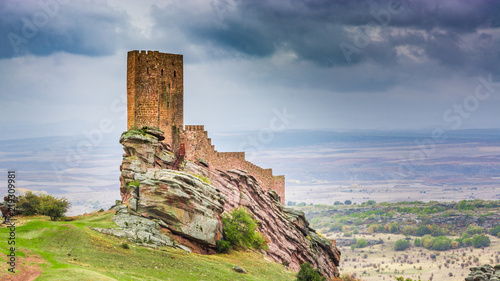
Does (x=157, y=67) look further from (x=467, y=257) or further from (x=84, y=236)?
(x=467, y=257)

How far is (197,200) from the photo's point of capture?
59188 mm

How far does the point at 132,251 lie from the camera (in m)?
50.6

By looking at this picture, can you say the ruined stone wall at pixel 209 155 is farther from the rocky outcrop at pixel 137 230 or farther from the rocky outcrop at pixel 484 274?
the rocky outcrop at pixel 484 274

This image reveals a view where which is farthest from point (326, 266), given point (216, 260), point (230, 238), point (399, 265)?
point (399, 265)

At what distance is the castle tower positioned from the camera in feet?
216

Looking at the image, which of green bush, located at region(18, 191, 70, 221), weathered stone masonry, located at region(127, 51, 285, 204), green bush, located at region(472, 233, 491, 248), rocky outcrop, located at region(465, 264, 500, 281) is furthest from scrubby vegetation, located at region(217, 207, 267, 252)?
green bush, located at region(472, 233, 491, 248)

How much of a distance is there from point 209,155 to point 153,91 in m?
10.7

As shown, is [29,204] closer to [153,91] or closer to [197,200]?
[153,91]

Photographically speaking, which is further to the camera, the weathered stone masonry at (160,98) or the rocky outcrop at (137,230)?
the weathered stone masonry at (160,98)

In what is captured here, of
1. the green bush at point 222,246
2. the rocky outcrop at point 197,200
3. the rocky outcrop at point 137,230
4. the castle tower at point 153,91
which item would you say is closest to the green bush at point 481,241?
the rocky outcrop at point 197,200

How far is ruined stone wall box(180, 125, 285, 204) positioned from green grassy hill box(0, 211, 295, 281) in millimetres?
15711

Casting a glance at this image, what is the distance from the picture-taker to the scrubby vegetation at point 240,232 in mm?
62656

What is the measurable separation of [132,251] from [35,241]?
7688mm

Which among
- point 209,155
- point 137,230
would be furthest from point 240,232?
point 137,230
